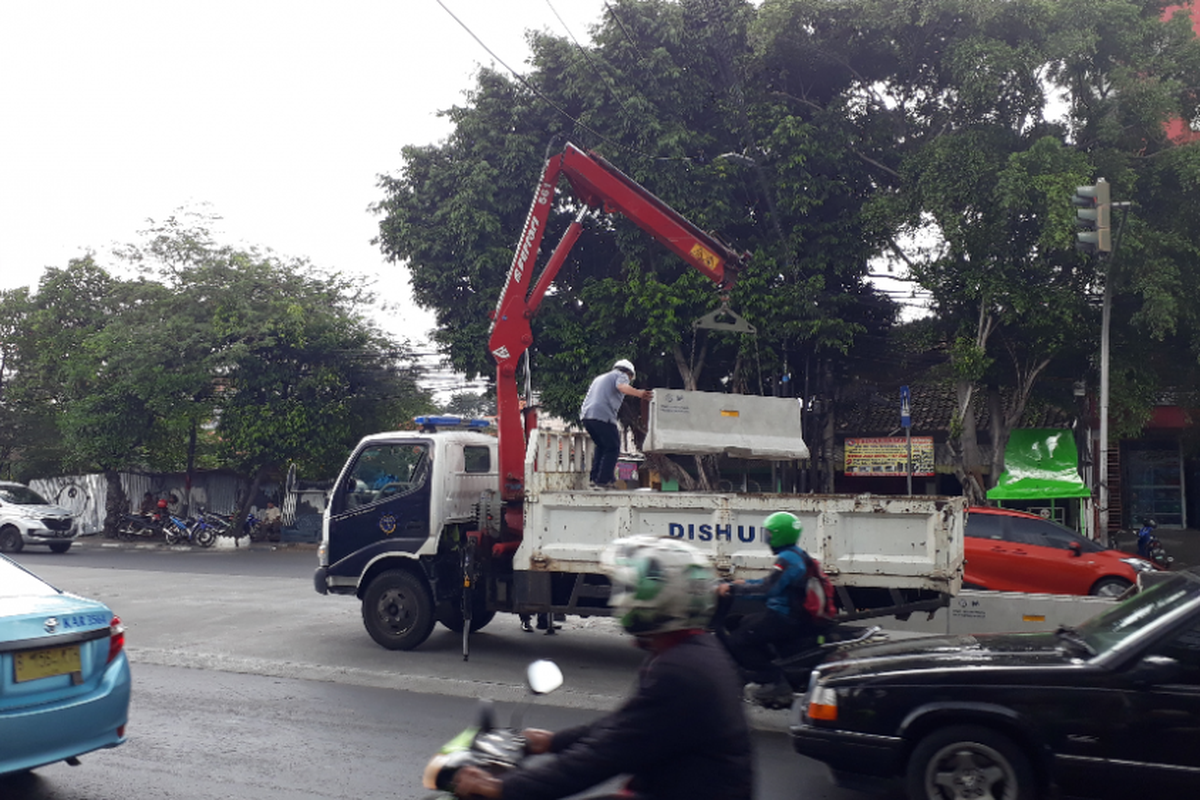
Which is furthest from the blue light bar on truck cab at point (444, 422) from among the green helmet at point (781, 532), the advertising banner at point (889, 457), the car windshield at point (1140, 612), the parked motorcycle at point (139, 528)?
the parked motorcycle at point (139, 528)

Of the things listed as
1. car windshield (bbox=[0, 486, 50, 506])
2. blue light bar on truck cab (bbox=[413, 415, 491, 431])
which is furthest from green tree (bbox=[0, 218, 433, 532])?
blue light bar on truck cab (bbox=[413, 415, 491, 431])

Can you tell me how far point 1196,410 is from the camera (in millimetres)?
21062

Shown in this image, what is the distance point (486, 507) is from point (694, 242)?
12.0 feet

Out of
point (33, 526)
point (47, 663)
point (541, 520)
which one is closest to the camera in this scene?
point (47, 663)

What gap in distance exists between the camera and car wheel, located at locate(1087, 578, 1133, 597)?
12852 mm

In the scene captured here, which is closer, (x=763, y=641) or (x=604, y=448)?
(x=763, y=641)

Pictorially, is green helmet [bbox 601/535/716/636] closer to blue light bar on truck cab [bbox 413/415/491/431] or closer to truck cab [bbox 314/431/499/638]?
truck cab [bbox 314/431/499/638]

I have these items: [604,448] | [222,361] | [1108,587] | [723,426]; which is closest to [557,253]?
[604,448]

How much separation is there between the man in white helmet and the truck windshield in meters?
1.74

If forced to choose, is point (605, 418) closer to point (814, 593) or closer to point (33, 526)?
point (814, 593)

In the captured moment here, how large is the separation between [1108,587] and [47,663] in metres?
12.6

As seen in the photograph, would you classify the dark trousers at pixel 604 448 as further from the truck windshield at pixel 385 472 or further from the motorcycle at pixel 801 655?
the motorcycle at pixel 801 655

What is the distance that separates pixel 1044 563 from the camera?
13.0m

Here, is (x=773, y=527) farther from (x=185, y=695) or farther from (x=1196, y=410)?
(x=1196, y=410)
